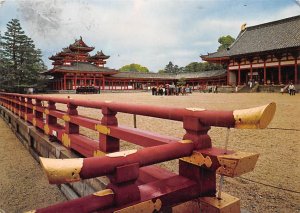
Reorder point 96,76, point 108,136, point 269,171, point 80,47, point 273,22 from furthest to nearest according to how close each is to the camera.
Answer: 1. point 80,47
2. point 96,76
3. point 273,22
4. point 269,171
5. point 108,136

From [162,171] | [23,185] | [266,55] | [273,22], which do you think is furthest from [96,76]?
[162,171]

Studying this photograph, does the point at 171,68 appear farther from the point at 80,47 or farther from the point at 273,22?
the point at 273,22

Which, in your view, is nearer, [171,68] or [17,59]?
[17,59]

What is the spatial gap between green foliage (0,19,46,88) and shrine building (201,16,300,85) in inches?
943

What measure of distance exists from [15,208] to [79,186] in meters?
0.98

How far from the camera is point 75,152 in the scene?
3.91 metres

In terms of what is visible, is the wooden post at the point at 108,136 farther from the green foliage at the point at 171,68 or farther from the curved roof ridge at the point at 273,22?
the green foliage at the point at 171,68

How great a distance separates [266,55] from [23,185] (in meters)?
29.7

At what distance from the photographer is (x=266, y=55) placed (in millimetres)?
29453

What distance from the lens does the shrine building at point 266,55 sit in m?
27.6

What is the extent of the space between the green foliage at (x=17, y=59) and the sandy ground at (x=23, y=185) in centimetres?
3328

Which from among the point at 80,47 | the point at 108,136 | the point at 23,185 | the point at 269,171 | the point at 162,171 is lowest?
the point at 23,185

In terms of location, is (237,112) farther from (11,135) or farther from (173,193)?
(11,135)

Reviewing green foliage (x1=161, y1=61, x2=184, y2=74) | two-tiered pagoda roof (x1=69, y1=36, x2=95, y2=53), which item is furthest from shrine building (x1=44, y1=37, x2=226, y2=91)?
green foliage (x1=161, y1=61, x2=184, y2=74)
